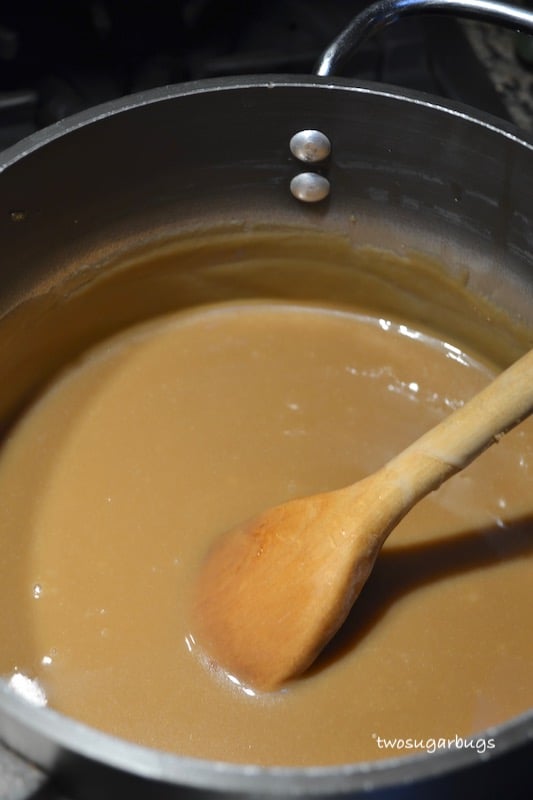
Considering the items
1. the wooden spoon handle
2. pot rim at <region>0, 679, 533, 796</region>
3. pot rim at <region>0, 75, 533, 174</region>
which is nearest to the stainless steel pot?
pot rim at <region>0, 75, 533, 174</region>

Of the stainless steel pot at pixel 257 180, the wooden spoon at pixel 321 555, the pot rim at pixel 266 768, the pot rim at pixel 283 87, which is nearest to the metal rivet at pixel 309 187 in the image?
the stainless steel pot at pixel 257 180

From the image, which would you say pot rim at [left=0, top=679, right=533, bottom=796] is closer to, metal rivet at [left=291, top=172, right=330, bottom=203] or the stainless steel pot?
the stainless steel pot

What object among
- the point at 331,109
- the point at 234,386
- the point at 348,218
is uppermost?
the point at 331,109

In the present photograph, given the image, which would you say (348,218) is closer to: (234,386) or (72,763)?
(234,386)

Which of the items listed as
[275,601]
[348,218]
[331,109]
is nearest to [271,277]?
[348,218]

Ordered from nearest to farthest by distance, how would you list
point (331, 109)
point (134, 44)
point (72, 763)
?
1. point (72, 763)
2. point (331, 109)
3. point (134, 44)

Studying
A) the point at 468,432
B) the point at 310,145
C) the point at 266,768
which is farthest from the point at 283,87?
the point at 266,768

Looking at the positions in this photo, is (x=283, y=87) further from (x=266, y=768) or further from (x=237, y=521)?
(x=266, y=768)

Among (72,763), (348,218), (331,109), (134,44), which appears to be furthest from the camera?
(134,44)
